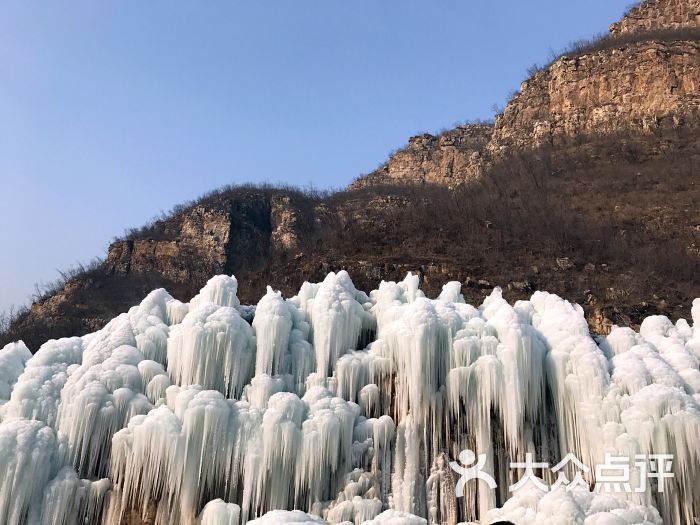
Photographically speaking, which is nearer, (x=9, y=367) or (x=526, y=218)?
(x=9, y=367)

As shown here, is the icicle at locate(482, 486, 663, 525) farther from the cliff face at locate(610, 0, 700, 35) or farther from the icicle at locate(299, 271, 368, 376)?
the cliff face at locate(610, 0, 700, 35)

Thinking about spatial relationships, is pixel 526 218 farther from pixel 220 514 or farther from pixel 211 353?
pixel 220 514

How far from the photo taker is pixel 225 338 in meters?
11.3

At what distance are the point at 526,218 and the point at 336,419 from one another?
25539 millimetres

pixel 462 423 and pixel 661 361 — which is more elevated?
pixel 661 361

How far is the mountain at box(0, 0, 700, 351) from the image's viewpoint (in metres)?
26.4

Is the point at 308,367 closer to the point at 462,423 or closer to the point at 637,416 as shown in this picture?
the point at 462,423

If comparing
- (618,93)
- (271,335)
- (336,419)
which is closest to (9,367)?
(271,335)

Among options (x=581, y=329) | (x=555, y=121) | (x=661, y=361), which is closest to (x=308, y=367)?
(x=581, y=329)

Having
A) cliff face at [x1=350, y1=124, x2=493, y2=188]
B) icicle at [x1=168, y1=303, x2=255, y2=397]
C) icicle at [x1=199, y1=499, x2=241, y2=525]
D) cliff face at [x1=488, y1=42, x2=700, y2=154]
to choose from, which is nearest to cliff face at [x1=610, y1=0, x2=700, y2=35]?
cliff face at [x1=488, y1=42, x2=700, y2=154]

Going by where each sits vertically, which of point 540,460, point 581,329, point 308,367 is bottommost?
point 540,460

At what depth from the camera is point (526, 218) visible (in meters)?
33.6

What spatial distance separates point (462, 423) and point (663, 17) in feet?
214

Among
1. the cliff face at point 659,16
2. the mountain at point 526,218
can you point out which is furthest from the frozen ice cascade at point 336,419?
the cliff face at point 659,16
